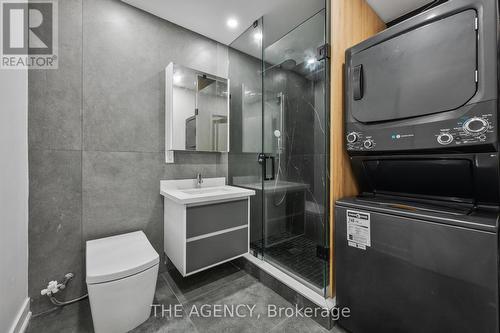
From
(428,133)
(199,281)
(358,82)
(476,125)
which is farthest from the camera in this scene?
(199,281)

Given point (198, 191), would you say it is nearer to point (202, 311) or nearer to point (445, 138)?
point (202, 311)

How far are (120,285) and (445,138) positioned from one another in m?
1.91

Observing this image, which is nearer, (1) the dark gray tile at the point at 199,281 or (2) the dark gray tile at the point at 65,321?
(2) the dark gray tile at the point at 65,321

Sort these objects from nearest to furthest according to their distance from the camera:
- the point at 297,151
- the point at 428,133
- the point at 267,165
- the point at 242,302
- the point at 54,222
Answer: the point at 428,133 → the point at 54,222 → the point at 242,302 → the point at 297,151 → the point at 267,165

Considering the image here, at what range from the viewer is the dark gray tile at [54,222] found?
4.71 ft

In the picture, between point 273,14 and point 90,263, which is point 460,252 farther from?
point 273,14

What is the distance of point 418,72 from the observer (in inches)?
42.2

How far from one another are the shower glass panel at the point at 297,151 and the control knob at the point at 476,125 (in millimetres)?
699

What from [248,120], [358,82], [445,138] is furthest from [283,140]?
[445,138]

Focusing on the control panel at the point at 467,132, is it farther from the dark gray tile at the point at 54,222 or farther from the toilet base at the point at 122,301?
the dark gray tile at the point at 54,222

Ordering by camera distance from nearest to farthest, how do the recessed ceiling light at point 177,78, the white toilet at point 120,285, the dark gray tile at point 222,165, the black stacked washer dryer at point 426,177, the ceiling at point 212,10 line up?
the black stacked washer dryer at point 426,177, the white toilet at point 120,285, the ceiling at point 212,10, the recessed ceiling light at point 177,78, the dark gray tile at point 222,165

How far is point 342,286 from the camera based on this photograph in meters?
1.28

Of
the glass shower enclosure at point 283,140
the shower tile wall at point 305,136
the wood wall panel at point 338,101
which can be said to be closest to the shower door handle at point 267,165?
the glass shower enclosure at point 283,140

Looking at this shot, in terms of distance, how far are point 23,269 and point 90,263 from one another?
0.56 metres
